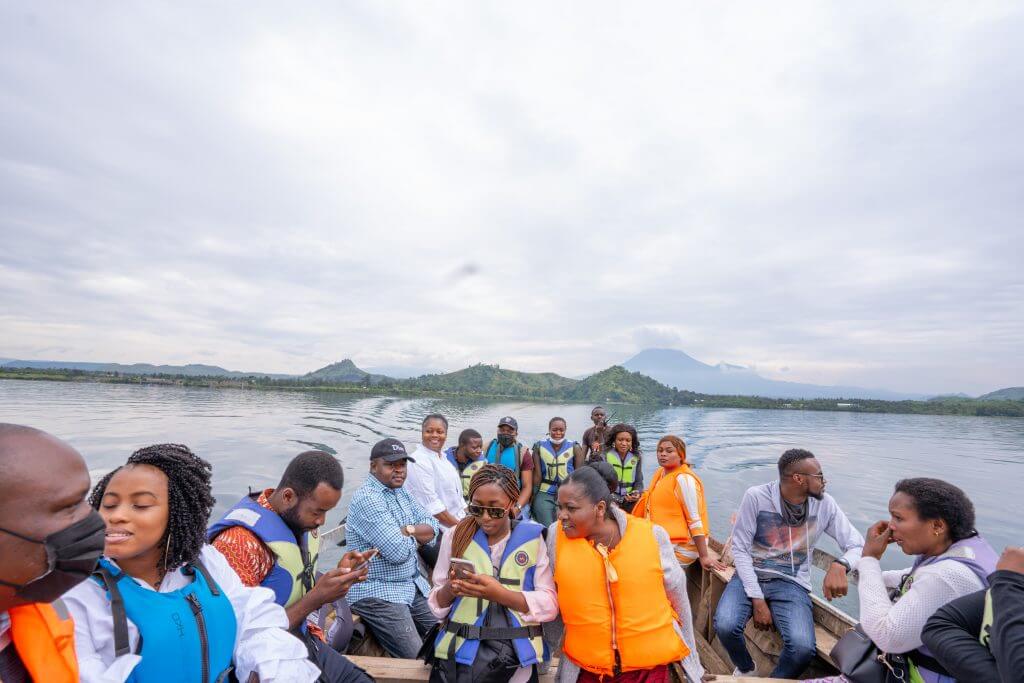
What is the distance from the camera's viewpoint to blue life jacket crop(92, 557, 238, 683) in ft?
5.03

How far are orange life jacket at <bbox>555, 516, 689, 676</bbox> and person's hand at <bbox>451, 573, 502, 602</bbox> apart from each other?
0.50 metres

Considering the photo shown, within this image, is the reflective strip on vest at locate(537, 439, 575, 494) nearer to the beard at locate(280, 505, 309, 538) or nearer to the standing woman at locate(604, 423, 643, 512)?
the standing woman at locate(604, 423, 643, 512)

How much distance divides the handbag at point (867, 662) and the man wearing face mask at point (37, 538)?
3.25 m

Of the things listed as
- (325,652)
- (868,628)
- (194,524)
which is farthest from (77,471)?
(868,628)

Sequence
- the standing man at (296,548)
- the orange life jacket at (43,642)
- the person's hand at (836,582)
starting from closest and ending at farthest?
the orange life jacket at (43,642), the standing man at (296,548), the person's hand at (836,582)

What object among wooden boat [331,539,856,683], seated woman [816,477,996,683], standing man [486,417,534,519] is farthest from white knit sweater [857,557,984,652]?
standing man [486,417,534,519]

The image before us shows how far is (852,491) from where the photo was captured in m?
16.0

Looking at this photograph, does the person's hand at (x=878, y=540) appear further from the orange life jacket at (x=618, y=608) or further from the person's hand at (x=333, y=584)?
the person's hand at (x=333, y=584)

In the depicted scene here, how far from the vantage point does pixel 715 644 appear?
4570 millimetres

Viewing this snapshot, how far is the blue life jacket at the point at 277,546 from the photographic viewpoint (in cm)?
226

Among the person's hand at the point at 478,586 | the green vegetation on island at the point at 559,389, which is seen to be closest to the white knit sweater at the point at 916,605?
the person's hand at the point at 478,586

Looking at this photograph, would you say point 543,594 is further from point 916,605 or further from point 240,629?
point 916,605

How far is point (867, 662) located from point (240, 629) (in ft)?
9.83

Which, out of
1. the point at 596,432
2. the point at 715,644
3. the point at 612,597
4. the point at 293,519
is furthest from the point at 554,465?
the point at 293,519
